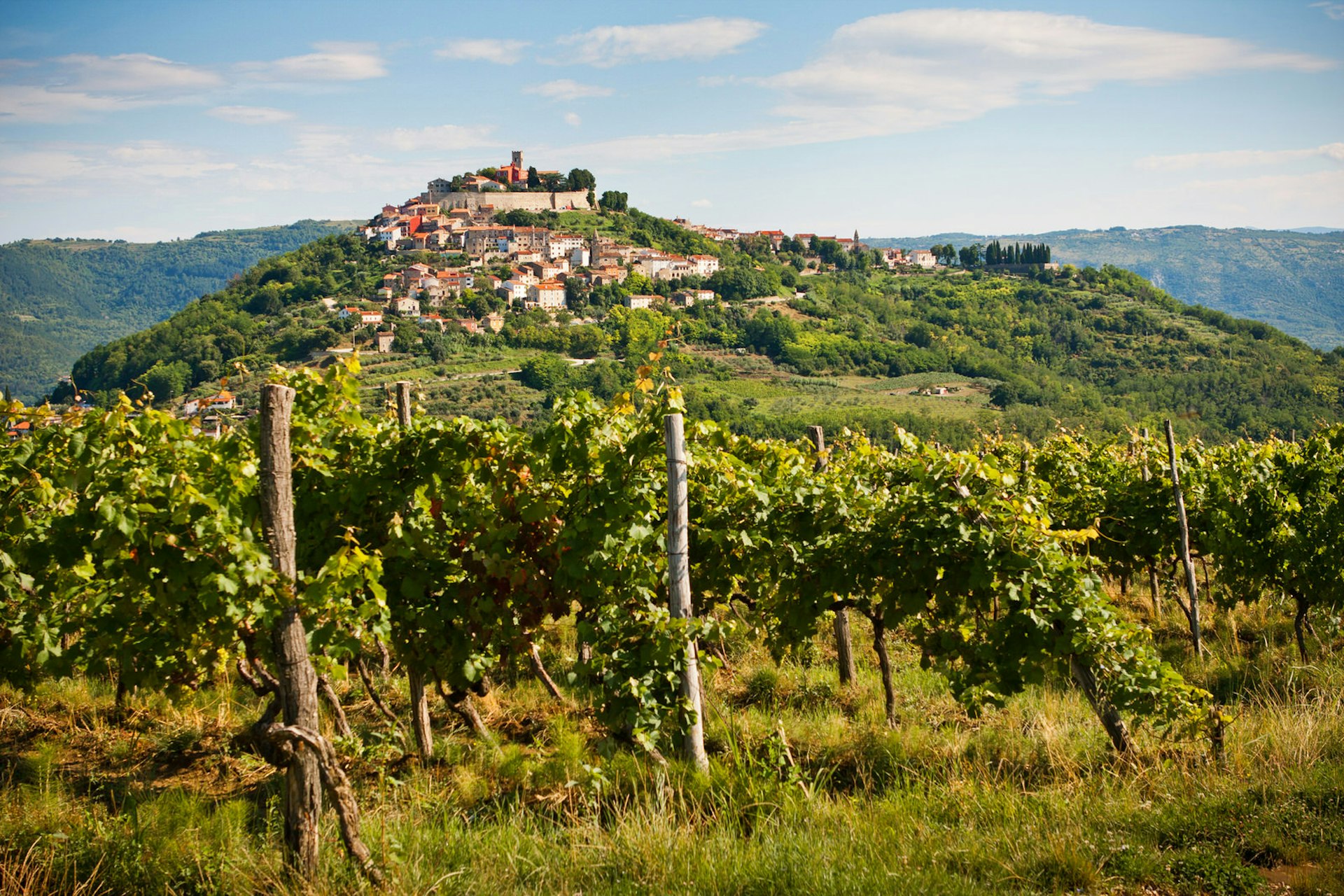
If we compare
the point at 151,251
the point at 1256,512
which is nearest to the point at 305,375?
the point at 1256,512

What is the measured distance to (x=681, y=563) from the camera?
385cm

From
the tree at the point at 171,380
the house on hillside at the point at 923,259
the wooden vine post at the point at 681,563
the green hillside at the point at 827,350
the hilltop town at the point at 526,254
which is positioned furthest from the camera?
the house on hillside at the point at 923,259

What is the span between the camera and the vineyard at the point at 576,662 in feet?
9.78

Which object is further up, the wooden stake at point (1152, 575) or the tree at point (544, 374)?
the tree at point (544, 374)

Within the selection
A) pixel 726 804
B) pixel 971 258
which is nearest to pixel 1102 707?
pixel 726 804

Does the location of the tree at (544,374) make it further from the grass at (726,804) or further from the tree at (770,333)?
the grass at (726,804)

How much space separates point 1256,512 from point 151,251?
22987 cm

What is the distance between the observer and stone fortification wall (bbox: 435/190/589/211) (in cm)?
10819

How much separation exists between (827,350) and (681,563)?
73064 mm

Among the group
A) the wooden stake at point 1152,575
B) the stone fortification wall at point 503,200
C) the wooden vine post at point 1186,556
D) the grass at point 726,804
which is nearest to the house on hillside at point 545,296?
the stone fortification wall at point 503,200

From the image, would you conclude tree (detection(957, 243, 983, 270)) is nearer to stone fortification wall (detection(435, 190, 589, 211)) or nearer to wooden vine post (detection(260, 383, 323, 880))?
stone fortification wall (detection(435, 190, 589, 211))

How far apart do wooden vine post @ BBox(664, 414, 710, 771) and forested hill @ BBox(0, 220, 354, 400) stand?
412 ft

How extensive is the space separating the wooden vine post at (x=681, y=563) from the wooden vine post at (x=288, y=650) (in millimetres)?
1540

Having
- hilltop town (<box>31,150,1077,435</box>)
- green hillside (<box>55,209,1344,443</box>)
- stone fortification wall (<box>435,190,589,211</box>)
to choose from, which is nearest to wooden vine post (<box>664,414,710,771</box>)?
green hillside (<box>55,209,1344,443</box>)
